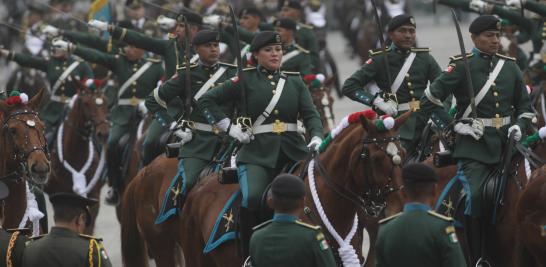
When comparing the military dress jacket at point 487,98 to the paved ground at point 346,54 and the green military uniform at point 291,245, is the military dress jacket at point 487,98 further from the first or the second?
the paved ground at point 346,54

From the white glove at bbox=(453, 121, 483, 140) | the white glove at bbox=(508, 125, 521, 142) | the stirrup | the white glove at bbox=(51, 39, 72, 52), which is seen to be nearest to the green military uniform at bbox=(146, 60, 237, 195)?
the white glove at bbox=(453, 121, 483, 140)

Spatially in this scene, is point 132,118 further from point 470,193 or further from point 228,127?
point 470,193

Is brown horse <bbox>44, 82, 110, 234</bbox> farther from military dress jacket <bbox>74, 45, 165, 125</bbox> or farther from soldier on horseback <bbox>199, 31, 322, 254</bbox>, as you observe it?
soldier on horseback <bbox>199, 31, 322, 254</bbox>

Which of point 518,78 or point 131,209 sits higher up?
point 518,78

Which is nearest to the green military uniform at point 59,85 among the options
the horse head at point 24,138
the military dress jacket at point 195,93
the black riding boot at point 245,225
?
the military dress jacket at point 195,93

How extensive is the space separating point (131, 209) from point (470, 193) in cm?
408

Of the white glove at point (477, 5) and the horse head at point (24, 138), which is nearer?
the horse head at point (24, 138)

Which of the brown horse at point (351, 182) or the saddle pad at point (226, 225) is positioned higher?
the brown horse at point (351, 182)

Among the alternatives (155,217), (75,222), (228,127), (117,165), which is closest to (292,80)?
(228,127)

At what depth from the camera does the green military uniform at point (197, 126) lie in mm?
13414

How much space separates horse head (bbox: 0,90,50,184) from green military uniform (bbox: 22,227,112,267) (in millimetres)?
2744

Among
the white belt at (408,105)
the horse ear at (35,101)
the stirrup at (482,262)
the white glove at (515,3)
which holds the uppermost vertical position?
the white glove at (515,3)

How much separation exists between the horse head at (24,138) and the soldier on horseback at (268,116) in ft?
5.07

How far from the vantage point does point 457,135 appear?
1228 centimetres
